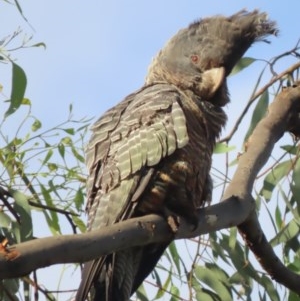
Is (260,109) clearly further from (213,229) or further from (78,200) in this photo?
(213,229)

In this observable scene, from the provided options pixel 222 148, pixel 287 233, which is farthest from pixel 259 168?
pixel 287 233

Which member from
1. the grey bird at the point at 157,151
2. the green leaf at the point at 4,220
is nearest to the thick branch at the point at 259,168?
the grey bird at the point at 157,151

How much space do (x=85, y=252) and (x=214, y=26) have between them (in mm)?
1917

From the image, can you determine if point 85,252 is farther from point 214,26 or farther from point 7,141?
point 214,26

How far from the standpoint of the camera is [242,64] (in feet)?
12.8

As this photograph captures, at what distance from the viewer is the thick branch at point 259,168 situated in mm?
3033

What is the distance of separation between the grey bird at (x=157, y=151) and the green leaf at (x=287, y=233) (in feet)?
1.18

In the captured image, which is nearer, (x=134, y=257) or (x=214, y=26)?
(x=134, y=257)

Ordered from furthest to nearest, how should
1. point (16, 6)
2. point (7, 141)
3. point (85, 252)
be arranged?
point (7, 141), point (16, 6), point (85, 252)

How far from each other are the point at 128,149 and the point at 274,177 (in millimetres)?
735

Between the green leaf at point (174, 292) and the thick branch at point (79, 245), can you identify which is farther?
the green leaf at point (174, 292)

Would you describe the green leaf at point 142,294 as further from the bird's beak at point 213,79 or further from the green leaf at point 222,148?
the bird's beak at point 213,79

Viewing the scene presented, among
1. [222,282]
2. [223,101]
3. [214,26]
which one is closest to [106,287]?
Result: [222,282]

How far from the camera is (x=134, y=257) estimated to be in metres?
3.23
